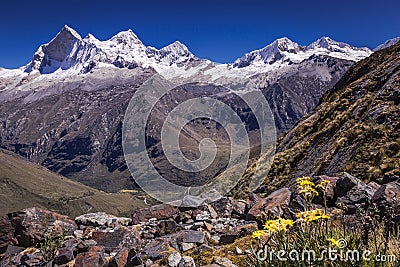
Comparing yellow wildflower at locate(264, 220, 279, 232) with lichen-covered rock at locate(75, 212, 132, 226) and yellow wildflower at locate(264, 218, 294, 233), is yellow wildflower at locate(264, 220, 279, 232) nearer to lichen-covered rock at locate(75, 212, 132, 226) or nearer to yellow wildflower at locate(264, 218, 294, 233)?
yellow wildflower at locate(264, 218, 294, 233)

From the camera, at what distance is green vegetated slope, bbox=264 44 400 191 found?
72.0 ft

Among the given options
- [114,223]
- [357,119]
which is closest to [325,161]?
[357,119]

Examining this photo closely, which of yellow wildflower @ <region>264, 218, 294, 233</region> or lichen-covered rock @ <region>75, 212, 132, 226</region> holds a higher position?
yellow wildflower @ <region>264, 218, 294, 233</region>

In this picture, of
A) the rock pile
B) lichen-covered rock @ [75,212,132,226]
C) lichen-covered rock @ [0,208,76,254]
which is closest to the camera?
the rock pile

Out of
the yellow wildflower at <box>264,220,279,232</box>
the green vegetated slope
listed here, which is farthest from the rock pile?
the green vegetated slope

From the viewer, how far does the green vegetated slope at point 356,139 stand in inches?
864

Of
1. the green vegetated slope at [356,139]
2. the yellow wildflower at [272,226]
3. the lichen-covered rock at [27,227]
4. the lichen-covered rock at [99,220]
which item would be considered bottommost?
the lichen-covered rock at [27,227]

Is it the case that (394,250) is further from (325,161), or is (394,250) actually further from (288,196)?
(325,161)

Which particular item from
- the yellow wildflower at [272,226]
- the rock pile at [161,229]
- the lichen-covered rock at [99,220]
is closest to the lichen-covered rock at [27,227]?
the rock pile at [161,229]

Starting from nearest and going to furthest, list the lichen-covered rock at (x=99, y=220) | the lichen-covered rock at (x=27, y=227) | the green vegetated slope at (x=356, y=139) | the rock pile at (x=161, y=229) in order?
the rock pile at (x=161, y=229)
the lichen-covered rock at (x=27, y=227)
the green vegetated slope at (x=356, y=139)
the lichen-covered rock at (x=99, y=220)

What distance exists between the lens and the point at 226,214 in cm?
1866

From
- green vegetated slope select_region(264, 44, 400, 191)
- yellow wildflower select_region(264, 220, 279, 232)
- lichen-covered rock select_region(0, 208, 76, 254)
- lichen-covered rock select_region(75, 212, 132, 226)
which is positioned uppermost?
green vegetated slope select_region(264, 44, 400, 191)

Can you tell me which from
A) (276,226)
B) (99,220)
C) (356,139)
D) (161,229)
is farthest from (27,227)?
(356,139)

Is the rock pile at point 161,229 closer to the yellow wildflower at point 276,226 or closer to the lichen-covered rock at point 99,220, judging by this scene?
the lichen-covered rock at point 99,220
